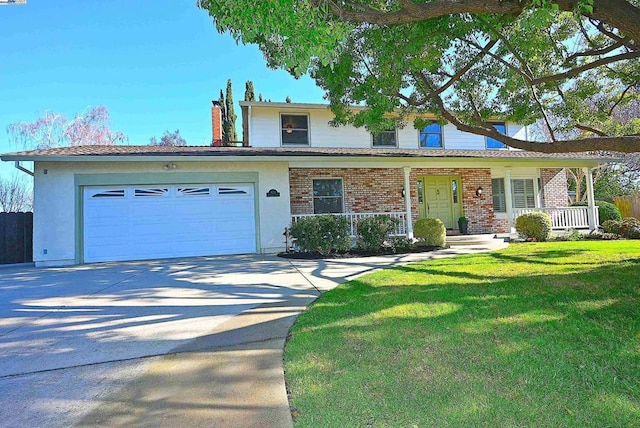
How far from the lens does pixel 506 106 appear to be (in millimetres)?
10469

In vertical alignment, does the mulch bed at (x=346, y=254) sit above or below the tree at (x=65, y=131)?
below

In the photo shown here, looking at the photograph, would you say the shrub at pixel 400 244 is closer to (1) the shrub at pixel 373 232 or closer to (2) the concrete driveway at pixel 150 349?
(1) the shrub at pixel 373 232

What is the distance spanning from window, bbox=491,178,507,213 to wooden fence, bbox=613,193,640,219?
8.17m

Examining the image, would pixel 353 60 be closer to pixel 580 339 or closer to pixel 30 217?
pixel 580 339

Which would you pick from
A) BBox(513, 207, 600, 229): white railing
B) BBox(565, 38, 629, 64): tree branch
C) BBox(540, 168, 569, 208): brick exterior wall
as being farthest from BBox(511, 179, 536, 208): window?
BBox(565, 38, 629, 64): tree branch

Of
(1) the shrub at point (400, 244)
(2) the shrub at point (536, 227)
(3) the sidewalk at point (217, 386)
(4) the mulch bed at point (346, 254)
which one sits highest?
(2) the shrub at point (536, 227)

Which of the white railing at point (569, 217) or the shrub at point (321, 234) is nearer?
the shrub at point (321, 234)

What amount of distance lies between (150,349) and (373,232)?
8.01m

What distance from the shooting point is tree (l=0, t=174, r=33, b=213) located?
20.0 metres

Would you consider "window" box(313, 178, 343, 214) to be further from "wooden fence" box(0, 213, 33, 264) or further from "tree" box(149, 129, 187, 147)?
"tree" box(149, 129, 187, 147)

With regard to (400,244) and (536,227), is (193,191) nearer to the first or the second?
(400,244)

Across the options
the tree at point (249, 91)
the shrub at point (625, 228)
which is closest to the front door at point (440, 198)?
the shrub at point (625, 228)

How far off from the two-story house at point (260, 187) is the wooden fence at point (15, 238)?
2.36m

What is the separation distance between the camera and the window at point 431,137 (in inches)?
599
